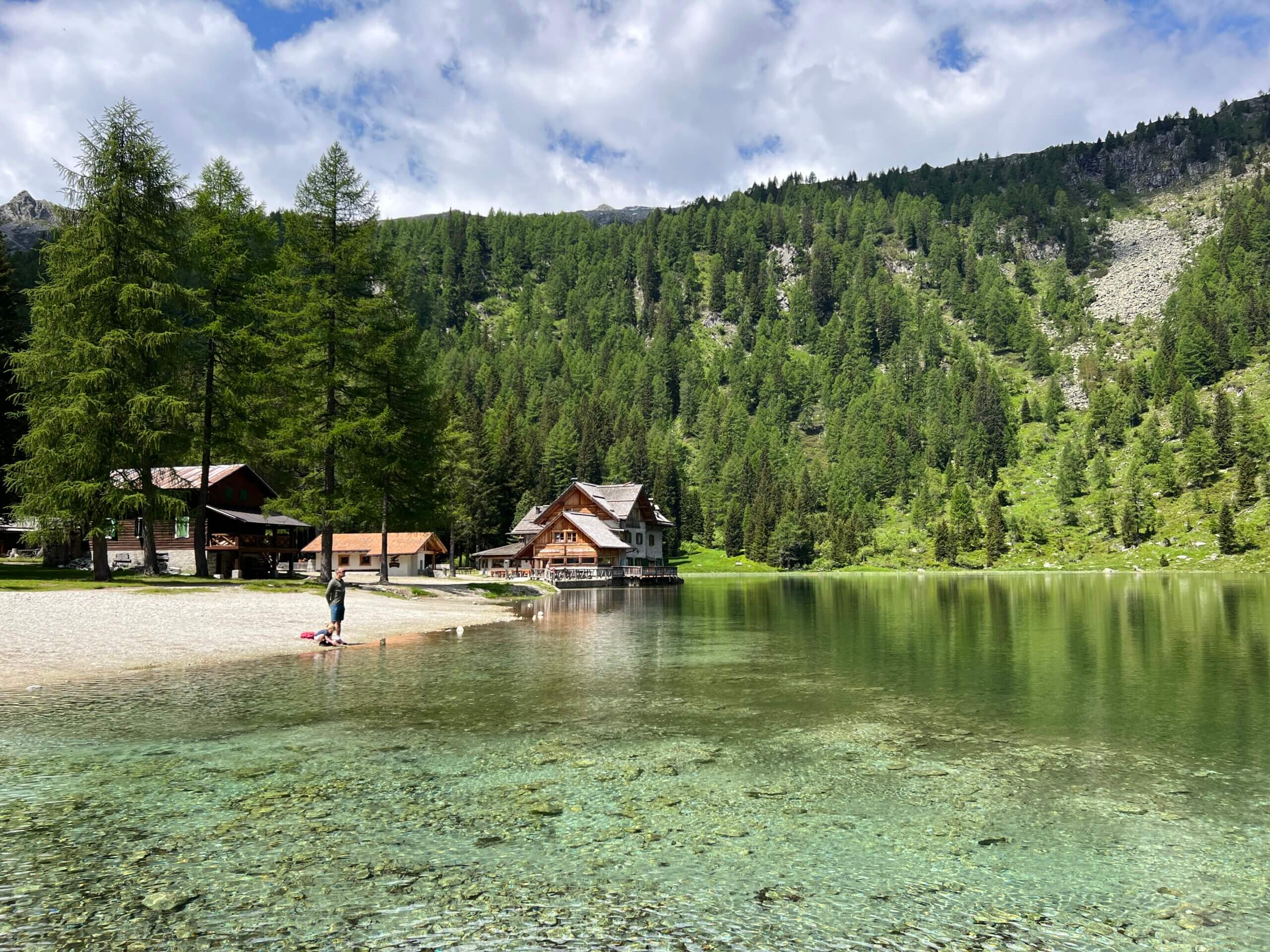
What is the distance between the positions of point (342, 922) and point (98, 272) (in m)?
42.9

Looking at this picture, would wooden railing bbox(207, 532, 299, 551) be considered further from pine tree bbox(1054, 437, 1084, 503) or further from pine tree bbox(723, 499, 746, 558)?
pine tree bbox(1054, 437, 1084, 503)

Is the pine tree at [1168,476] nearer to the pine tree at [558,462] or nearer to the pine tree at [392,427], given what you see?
the pine tree at [558,462]

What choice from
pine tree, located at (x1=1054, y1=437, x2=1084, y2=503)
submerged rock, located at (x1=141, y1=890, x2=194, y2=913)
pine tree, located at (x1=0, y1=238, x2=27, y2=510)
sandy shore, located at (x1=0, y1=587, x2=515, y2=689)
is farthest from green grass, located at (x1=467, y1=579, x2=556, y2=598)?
pine tree, located at (x1=1054, y1=437, x2=1084, y2=503)

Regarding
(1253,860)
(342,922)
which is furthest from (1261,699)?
(342,922)

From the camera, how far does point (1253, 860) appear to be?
8.34 meters

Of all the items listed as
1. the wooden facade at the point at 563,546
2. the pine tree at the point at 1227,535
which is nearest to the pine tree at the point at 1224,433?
the pine tree at the point at 1227,535

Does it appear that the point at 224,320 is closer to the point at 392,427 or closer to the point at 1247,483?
the point at 392,427

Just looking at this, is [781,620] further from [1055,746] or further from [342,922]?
[342,922]

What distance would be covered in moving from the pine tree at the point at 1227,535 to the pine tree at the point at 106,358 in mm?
141646

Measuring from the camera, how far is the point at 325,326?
45.8 meters

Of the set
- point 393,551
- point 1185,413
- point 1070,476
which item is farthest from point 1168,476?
point 393,551

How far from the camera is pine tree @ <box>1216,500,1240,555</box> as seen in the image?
121 m

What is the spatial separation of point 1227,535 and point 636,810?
144530mm

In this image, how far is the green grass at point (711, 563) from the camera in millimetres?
146625
